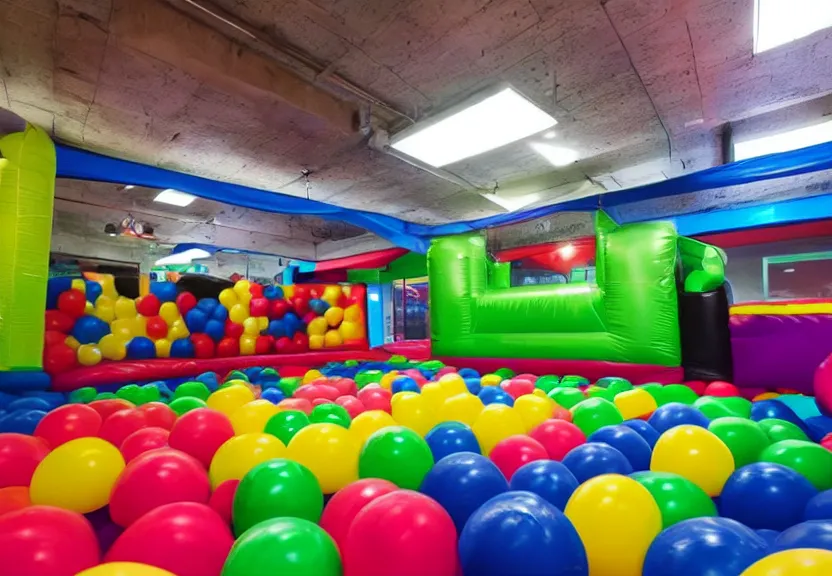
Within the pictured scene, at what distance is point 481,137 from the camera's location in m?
3.60

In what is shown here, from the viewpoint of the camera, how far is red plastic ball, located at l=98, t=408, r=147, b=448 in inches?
58.0

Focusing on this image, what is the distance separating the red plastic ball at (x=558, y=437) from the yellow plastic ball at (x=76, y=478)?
1218mm

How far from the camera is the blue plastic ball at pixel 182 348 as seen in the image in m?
3.95

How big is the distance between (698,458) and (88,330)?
13.3ft

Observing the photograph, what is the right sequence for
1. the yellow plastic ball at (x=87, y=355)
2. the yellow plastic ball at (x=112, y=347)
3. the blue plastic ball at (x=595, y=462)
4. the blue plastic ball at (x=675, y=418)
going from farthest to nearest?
the yellow plastic ball at (x=112, y=347) < the yellow plastic ball at (x=87, y=355) < the blue plastic ball at (x=675, y=418) < the blue plastic ball at (x=595, y=462)

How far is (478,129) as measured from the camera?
3473 mm

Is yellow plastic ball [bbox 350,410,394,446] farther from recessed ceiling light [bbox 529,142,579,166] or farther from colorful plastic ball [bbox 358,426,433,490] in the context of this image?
recessed ceiling light [bbox 529,142,579,166]

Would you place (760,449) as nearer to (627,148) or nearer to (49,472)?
(49,472)

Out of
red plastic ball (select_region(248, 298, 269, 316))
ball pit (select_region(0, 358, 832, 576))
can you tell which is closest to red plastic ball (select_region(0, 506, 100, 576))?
ball pit (select_region(0, 358, 832, 576))

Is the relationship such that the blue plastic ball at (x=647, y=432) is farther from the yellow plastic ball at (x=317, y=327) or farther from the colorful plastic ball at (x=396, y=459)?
the yellow plastic ball at (x=317, y=327)

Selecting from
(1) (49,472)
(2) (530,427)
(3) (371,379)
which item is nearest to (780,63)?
(2) (530,427)

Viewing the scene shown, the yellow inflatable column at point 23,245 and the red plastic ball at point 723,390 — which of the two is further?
the yellow inflatable column at point 23,245

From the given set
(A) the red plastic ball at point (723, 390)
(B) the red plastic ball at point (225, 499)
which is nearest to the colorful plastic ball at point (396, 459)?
(B) the red plastic ball at point (225, 499)

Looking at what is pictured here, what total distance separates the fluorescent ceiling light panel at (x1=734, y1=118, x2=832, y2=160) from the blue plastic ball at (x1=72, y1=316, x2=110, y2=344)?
225 inches
